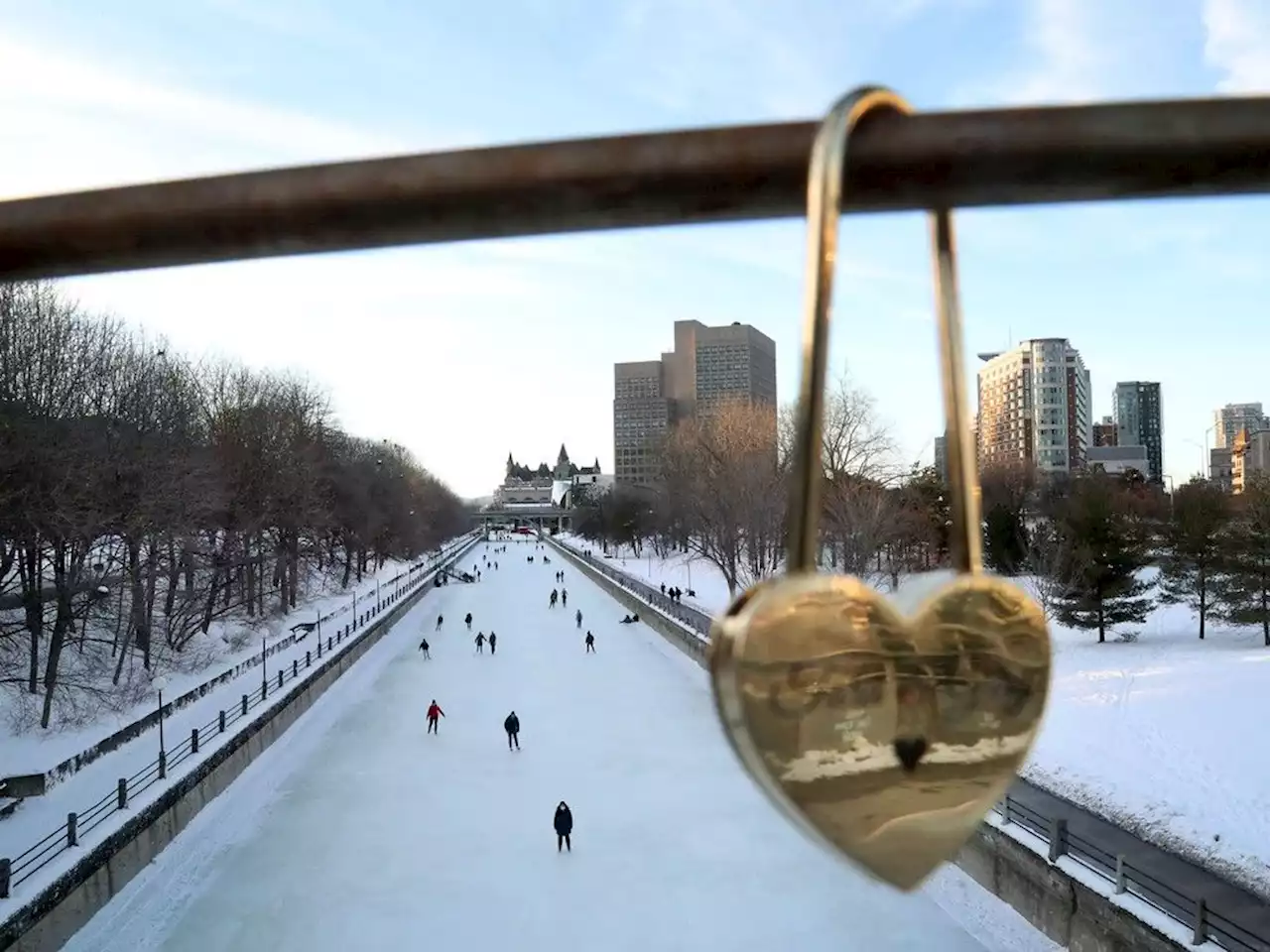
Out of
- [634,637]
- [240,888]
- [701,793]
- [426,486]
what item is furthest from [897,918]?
[426,486]

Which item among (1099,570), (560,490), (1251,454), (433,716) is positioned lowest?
(433,716)

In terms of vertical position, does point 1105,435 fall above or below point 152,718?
above

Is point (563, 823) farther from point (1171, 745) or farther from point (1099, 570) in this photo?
point (1099, 570)

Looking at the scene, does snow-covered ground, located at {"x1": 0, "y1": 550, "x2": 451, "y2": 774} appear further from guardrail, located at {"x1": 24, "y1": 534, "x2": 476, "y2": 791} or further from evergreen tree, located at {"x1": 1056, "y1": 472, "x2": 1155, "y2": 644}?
evergreen tree, located at {"x1": 1056, "y1": 472, "x2": 1155, "y2": 644}

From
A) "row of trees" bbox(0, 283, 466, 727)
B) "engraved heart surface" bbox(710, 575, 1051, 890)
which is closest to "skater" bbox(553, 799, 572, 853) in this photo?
"row of trees" bbox(0, 283, 466, 727)

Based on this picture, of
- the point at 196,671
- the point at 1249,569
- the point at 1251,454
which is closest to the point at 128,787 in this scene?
the point at 196,671
